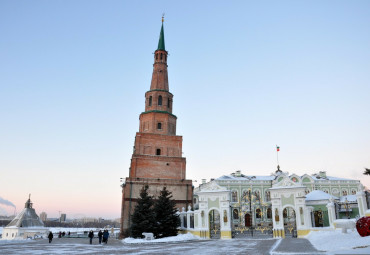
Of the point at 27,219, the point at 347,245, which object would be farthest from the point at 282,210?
the point at 27,219

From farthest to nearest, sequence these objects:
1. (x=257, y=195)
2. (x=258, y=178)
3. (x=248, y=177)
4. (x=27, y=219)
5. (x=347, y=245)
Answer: (x=258, y=178) → (x=248, y=177) → (x=27, y=219) → (x=257, y=195) → (x=347, y=245)

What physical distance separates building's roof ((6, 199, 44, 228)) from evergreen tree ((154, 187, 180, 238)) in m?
33.6

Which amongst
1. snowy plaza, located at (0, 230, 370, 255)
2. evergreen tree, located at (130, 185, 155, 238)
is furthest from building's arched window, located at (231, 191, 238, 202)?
evergreen tree, located at (130, 185, 155, 238)

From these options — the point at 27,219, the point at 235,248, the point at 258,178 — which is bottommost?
the point at 27,219

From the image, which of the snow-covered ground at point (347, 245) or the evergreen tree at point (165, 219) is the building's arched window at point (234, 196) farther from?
the snow-covered ground at point (347, 245)

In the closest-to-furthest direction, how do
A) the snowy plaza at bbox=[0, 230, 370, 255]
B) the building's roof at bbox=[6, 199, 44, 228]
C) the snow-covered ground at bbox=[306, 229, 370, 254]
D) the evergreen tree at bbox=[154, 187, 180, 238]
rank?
the snow-covered ground at bbox=[306, 229, 370, 254]
the snowy plaza at bbox=[0, 230, 370, 255]
the evergreen tree at bbox=[154, 187, 180, 238]
the building's roof at bbox=[6, 199, 44, 228]

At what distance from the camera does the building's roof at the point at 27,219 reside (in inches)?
1839

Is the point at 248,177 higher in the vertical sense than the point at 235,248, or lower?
higher

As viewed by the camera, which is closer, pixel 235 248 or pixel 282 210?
pixel 235 248

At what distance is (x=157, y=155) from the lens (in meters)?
35.3

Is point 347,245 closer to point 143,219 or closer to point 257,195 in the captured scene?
point 143,219

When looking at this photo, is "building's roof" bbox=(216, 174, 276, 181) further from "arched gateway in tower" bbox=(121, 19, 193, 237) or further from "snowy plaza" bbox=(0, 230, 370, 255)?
"snowy plaza" bbox=(0, 230, 370, 255)

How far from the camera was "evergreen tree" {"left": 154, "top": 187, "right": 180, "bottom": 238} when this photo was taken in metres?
23.8

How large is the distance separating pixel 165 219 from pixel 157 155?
12139 millimetres
